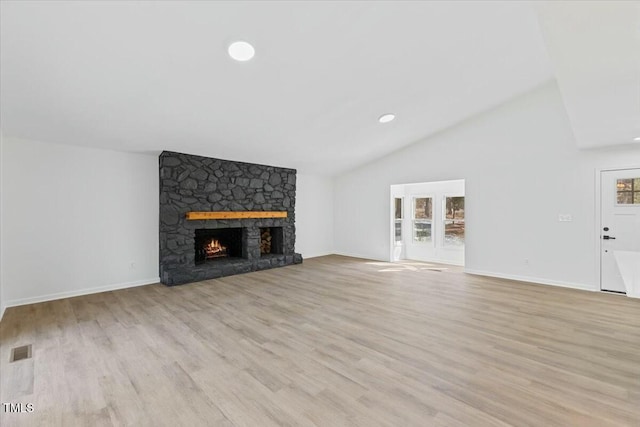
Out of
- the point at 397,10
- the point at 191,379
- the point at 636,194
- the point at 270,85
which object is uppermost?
the point at 397,10

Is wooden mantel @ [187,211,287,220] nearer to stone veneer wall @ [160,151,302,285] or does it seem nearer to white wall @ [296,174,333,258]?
stone veneer wall @ [160,151,302,285]

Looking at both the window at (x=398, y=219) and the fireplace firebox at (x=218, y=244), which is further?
the window at (x=398, y=219)

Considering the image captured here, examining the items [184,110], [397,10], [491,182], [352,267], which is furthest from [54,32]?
[491,182]

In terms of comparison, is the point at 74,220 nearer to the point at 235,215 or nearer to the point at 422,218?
the point at 235,215

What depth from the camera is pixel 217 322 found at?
11.0 feet

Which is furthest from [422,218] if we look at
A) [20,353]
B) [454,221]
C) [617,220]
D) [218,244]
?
[20,353]

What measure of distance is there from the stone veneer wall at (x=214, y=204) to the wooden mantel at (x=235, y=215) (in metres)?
0.11

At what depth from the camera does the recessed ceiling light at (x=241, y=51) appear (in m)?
2.85

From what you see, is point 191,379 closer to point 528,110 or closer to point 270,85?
point 270,85

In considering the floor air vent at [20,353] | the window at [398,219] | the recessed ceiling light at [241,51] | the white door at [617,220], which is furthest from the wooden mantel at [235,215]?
the white door at [617,220]

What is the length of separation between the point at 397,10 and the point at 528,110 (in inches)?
149

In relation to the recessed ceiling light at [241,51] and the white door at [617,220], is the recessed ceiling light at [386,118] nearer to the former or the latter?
the recessed ceiling light at [241,51]

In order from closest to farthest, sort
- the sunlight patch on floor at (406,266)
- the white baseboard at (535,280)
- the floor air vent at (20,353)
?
the floor air vent at (20,353)
the white baseboard at (535,280)
the sunlight patch on floor at (406,266)

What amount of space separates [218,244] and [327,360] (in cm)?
456
